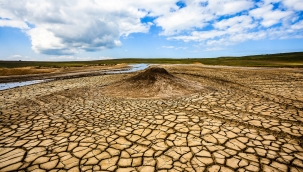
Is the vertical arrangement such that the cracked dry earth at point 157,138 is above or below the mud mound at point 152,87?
below

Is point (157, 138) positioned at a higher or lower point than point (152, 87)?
lower

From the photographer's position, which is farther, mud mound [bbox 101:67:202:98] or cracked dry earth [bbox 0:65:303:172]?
mud mound [bbox 101:67:202:98]

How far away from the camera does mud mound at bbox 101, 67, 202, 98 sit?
853 cm

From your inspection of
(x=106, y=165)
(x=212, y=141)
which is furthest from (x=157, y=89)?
(x=106, y=165)

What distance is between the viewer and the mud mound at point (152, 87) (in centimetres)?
853

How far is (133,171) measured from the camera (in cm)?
275

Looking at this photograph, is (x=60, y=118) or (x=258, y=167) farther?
(x=60, y=118)

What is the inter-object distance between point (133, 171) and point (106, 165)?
51cm

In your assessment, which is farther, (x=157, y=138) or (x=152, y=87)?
(x=152, y=87)

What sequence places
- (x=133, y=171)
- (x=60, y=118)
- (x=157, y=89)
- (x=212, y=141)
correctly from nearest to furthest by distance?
1. (x=133, y=171)
2. (x=212, y=141)
3. (x=60, y=118)
4. (x=157, y=89)

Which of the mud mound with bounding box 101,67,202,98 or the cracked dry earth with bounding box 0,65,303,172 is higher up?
the mud mound with bounding box 101,67,202,98

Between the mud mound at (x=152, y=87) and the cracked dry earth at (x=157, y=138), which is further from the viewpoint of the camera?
the mud mound at (x=152, y=87)

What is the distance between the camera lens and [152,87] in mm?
9148

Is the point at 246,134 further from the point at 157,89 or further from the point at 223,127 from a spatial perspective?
the point at 157,89
